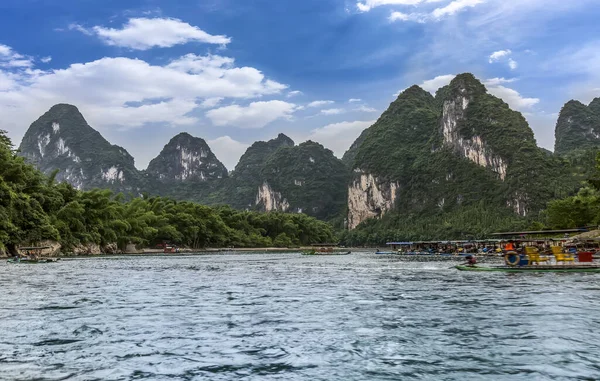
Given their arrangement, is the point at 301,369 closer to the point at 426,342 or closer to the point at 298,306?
the point at 426,342

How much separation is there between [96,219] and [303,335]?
71.7 metres

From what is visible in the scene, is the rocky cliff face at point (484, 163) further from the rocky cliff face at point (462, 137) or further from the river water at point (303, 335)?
the river water at point (303, 335)

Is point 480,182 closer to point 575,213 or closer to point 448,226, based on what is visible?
point 448,226

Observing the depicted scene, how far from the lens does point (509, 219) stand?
14138 centimetres

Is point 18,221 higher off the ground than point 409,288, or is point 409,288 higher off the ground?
point 18,221

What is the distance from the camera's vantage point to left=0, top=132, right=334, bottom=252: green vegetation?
5891 centimetres

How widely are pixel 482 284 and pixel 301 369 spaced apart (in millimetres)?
17612

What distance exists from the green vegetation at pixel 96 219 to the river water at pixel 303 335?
4334cm

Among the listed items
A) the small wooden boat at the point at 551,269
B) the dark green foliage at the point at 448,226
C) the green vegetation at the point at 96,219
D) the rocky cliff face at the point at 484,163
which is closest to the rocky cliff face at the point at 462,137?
the rocky cliff face at the point at 484,163

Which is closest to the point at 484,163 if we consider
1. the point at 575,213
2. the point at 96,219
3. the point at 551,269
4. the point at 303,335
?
the point at 575,213

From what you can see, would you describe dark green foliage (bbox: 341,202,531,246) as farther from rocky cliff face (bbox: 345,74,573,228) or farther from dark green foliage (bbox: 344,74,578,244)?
rocky cliff face (bbox: 345,74,573,228)

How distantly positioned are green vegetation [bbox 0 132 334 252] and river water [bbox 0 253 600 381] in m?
43.3

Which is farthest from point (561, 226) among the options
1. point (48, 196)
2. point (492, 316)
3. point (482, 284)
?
point (48, 196)

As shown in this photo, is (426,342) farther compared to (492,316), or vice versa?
(492,316)
